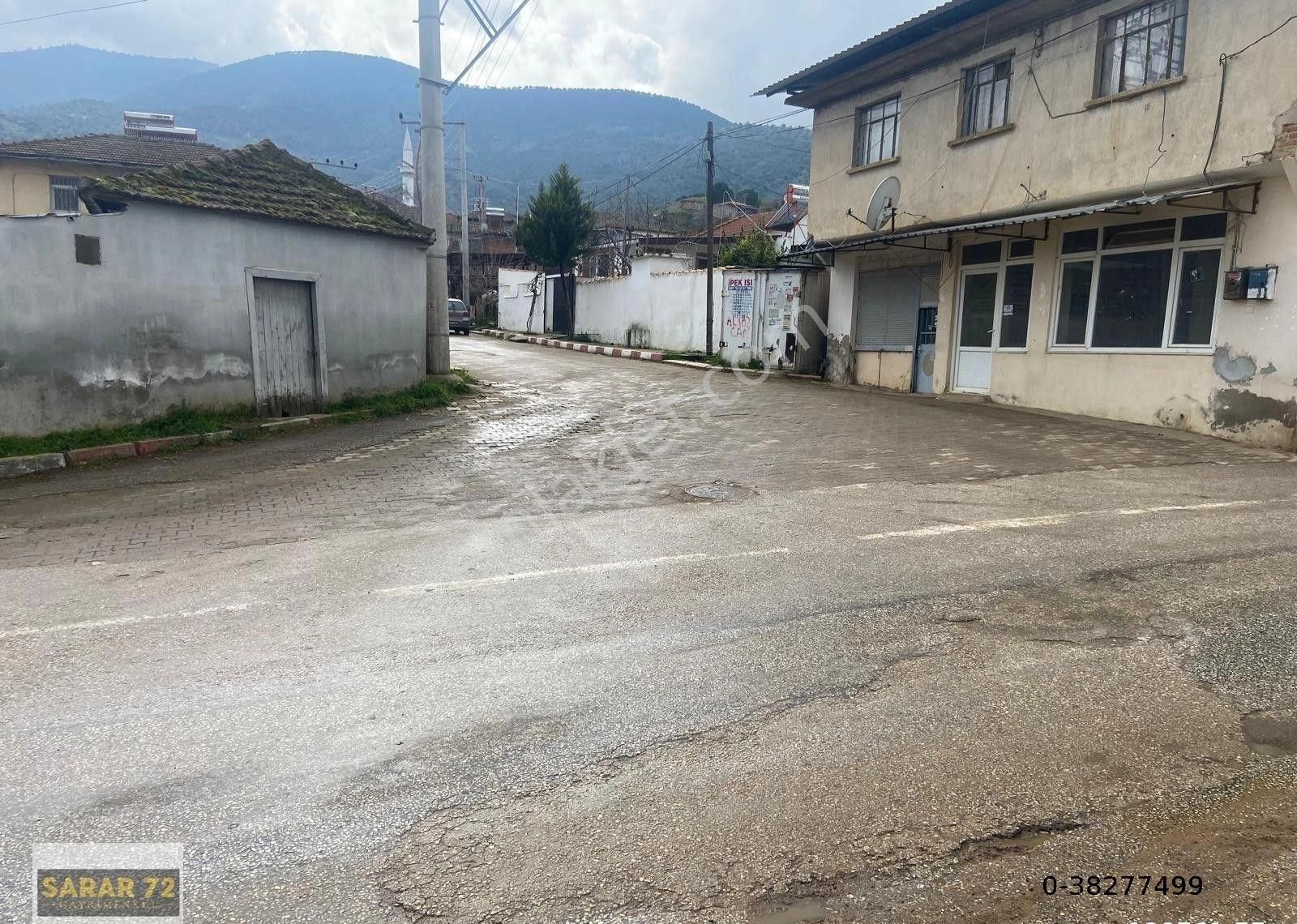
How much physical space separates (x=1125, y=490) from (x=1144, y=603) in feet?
12.0

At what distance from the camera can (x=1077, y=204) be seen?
13.0 meters

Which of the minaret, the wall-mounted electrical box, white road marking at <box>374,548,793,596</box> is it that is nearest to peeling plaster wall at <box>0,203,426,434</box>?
white road marking at <box>374,548,793,596</box>

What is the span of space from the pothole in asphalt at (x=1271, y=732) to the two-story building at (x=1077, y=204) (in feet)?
30.5

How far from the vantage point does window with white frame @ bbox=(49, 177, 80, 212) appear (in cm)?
1992

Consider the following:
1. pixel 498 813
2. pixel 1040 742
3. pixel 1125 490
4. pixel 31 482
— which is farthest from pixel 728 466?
pixel 31 482

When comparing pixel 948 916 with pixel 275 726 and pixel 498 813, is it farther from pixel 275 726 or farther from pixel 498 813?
pixel 275 726

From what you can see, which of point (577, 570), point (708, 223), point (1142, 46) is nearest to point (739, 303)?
point (708, 223)

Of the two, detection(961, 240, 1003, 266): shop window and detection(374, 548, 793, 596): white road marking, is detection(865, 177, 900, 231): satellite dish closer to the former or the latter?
detection(961, 240, 1003, 266): shop window

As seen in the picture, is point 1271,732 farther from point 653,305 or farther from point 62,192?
point 653,305

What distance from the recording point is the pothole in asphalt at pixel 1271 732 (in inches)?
123

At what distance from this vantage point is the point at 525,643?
421cm

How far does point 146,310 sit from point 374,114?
176598mm

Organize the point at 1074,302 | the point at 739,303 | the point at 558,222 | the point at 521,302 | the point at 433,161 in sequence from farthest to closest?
the point at 521,302 → the point at 558,222 → the point at 739,303 → the point at 433,161 → the point at 1074,302

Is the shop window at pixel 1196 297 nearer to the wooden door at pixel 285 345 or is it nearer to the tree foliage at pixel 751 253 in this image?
the wooden door at pixel 285 345
